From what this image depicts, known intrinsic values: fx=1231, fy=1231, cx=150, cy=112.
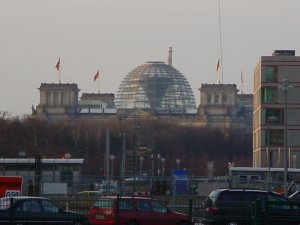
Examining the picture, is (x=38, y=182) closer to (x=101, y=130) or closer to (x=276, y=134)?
(x=276, y=134)

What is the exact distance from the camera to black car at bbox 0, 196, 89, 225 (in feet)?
112

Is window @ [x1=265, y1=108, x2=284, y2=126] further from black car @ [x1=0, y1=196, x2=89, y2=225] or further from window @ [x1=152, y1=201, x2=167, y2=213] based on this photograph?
black car @ [x1=0, y1=196, x2=89, y2=225]

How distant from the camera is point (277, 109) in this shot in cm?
10512

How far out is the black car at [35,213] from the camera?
34125 mm

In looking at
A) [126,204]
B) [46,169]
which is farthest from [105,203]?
[46,169]

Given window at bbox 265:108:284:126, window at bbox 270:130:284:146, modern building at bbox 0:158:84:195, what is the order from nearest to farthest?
modern building at bbox 0:158:84:195, window at bbox 270:130:284:146, window at bbox 265:108:284:126

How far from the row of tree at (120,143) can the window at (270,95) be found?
29079 millimetres

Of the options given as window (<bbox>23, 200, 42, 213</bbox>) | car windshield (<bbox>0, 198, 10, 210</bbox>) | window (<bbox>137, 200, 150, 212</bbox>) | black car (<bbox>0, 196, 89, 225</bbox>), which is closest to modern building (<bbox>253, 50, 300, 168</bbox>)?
window (<bbox>137, 200, 150, 212</bbox>)

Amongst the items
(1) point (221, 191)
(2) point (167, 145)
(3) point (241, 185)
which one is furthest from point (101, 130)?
(1) point (221, 191)

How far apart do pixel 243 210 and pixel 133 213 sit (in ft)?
17.7

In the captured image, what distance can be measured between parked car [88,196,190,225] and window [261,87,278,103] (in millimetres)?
66630

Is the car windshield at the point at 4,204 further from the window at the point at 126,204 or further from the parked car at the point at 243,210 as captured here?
the parked car at the point at 243,210

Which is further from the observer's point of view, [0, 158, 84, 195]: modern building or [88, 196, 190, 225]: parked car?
[0, 158, 84, 195]: modern building

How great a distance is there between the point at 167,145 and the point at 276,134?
69978mm
